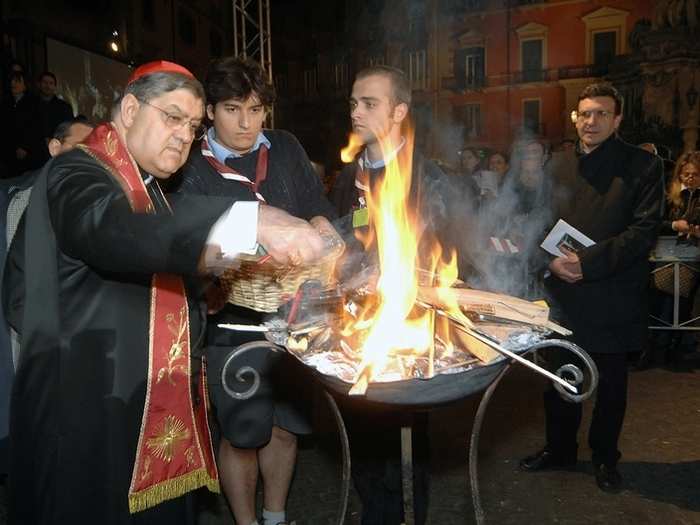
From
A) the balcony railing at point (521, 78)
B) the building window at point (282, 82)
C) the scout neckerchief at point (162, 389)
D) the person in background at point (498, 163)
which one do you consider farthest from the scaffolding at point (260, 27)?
the building window at point (282, 82)

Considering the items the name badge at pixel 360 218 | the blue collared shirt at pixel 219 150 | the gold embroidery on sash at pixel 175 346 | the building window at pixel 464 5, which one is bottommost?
the gold embroidery on sash at pixel 175 346

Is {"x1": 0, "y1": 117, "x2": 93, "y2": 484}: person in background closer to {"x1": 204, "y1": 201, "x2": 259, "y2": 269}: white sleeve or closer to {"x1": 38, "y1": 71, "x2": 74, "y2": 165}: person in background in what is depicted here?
{"x1": 204, "y1": 201, "x2": 259, "y2": 269}: white sleeve

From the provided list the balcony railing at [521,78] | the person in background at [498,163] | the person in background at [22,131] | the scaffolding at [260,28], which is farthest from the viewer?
the balcony railing at [521,78]

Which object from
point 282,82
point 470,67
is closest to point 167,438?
point 470,67

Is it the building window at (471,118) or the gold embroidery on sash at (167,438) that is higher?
the building window at (471,118)

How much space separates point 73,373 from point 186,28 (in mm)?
31740

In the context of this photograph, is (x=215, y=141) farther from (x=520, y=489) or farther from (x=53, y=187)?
(x=520, y=489)

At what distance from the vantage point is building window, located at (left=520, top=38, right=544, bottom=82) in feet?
124

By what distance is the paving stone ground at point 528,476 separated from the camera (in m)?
3.54

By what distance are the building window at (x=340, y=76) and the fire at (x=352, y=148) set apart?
37229 millimetres

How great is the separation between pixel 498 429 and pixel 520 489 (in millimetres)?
937

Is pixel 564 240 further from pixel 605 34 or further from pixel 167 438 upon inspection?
pixel 605 34

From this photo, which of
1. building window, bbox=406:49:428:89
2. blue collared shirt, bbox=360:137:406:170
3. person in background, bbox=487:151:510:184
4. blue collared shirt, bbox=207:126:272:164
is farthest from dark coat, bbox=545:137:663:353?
building window, bbox=406:49:428:89

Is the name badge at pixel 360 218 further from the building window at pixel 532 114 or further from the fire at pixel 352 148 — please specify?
the building window at pixel 532 114
